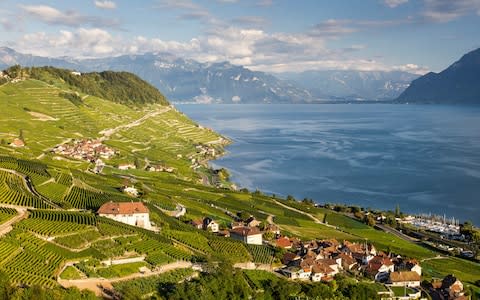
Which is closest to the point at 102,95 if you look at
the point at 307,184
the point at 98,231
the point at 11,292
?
the point at 307,184

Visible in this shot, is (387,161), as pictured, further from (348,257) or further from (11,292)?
(11,292)

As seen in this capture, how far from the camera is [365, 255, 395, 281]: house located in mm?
48594

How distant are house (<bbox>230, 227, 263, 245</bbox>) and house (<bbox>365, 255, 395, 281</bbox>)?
439 inches

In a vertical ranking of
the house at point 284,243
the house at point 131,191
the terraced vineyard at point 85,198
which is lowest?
the house at point 284,243

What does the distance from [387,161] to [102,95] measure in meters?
84.7

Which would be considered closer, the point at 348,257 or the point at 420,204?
the point at 348,257

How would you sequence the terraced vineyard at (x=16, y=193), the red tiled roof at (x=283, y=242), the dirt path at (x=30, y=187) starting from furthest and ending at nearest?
the red tiled roof at (x=283, y=242) < the dirt path at (x=30, y=187) < the terraced vineyard at (x=16, y=193)

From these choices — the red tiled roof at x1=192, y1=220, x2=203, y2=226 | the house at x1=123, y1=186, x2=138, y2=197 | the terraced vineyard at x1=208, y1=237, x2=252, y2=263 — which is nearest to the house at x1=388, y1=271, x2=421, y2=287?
the terraced vineyard at x1=208, y1=237, x2=252, y2=263

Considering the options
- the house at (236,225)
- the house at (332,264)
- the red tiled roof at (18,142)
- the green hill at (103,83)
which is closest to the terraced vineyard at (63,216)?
the house at (236,225)

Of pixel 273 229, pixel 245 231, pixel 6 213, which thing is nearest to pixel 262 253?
pixel 245 231

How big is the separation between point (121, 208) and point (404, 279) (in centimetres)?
2711

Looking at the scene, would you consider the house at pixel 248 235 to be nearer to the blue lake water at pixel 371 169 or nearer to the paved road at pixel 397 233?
the paved road at pixel 397 233

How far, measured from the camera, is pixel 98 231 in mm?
42188

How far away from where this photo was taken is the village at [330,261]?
4475 cm
